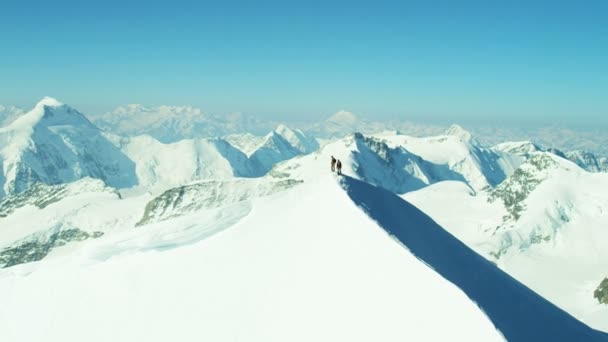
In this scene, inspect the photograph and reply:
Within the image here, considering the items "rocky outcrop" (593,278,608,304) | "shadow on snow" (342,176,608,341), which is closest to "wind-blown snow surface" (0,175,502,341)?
"shadow on snow" (342,176,608,341)

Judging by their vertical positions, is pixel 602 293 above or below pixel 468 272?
below

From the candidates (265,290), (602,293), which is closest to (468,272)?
(265,290)

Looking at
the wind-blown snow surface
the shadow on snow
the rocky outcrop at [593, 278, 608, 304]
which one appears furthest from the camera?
the rocky outcrop at [593, 278, 608, 304]

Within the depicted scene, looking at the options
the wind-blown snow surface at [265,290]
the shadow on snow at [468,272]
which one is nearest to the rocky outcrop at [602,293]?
the shadow on snow at [468,272]

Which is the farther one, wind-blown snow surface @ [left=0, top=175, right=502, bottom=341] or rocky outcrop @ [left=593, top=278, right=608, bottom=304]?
rocky outcrop @ [left=593, top=278, right=608, bottom=304]

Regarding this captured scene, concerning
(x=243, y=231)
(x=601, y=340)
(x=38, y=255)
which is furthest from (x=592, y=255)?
(x=38, y=255)

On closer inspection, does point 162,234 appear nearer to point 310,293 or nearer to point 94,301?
point 94,301

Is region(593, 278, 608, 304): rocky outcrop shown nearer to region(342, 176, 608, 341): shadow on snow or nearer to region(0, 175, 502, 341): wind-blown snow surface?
region(342, 176, 608, 341): shadow on snow

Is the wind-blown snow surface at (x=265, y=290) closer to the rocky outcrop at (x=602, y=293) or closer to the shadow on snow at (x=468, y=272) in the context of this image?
the shadow on snow at (x=468, y=272)

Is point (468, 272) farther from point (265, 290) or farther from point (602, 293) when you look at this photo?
point (602, 293)
